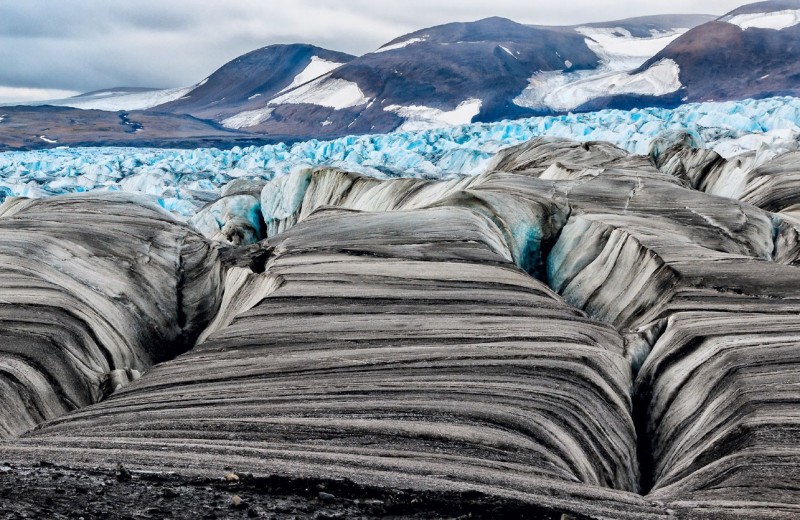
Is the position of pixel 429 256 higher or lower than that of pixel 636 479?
higher

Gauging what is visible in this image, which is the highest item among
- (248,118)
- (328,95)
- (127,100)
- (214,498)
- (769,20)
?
(127,100)

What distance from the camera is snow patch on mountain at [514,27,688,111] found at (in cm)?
6038

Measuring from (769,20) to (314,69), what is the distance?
163 ft

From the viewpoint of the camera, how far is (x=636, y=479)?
462cm

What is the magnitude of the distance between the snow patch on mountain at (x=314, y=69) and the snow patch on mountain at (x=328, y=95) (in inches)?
396

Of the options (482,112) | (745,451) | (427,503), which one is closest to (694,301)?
(745,451)

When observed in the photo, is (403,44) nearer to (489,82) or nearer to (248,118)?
(248,118)

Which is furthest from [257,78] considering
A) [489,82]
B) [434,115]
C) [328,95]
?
[489,82]

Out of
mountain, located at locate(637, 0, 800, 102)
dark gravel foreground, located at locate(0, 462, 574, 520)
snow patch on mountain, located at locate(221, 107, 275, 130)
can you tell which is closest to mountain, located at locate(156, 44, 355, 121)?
snow patch on mountain, located at locate(221, 107, 275, 130)

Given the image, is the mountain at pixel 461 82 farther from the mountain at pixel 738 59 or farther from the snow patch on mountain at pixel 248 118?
the mountain at pixel 738 59

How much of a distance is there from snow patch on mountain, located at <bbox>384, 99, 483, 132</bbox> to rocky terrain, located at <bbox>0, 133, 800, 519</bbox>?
54.5 metres

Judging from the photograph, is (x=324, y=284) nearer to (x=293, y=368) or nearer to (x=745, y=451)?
(x=293, y=368)

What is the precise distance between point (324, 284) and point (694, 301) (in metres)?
2.85

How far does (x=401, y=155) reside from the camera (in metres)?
28.6
